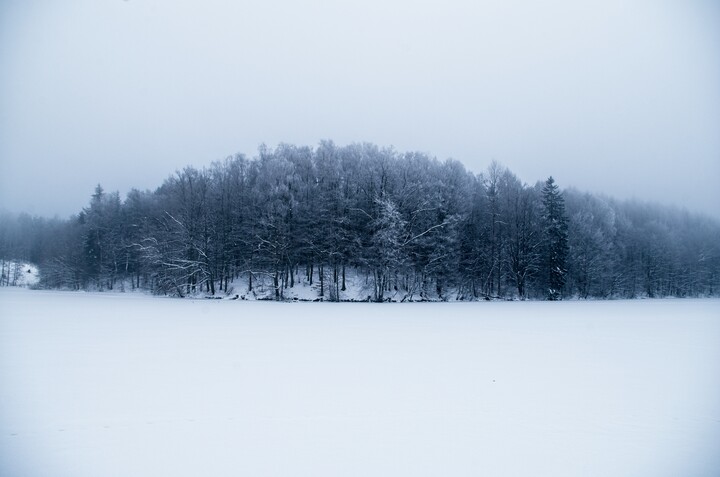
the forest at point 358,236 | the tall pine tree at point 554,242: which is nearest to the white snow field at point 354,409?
the forest at point 358,236

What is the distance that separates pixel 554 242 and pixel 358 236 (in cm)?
2628

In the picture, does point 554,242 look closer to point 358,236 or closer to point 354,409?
point 358,236

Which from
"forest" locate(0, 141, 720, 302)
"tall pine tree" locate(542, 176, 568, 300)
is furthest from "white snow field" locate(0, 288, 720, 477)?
"tall pine tree" locate(542, 176, 568, 300)

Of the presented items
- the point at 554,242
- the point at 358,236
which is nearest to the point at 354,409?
the point at 358,236

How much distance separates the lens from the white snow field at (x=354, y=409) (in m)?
5.16

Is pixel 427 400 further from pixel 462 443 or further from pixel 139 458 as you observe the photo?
pixel 139 458

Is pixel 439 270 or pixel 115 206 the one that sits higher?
pixel 115 206

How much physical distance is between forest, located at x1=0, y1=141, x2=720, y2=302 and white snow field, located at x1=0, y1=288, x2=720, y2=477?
31.8 meters

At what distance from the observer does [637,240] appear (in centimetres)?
6881

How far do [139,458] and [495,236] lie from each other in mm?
51378

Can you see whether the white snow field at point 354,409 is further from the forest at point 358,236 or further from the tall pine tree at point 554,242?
the tall pine tree at point 554,242

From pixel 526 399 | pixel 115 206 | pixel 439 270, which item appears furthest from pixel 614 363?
pixel 115 206

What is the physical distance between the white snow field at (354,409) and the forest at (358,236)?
31841 millimetres

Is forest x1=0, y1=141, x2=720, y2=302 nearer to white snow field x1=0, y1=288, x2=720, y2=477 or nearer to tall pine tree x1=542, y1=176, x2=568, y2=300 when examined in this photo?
tall pine tree x1=542, y1=176, x2=568, y2=300
